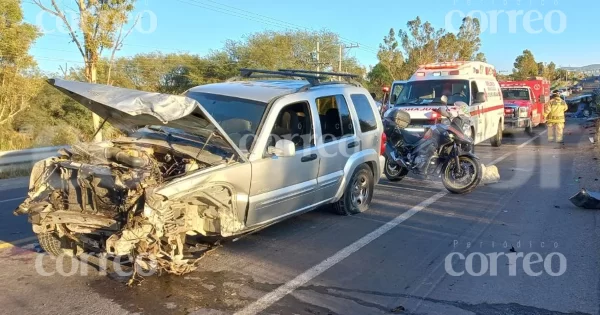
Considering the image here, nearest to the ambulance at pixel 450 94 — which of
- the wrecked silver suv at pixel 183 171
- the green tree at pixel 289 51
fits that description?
the wrecked silver suv at pixel 183 171

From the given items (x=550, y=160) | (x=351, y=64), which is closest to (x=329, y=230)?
(x=550, y=160)

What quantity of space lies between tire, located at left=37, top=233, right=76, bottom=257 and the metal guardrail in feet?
27.4

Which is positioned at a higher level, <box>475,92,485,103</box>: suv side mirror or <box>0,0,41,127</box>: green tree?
<box>0,0,41,127</box>: green tree

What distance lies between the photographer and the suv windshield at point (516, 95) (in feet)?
74.9

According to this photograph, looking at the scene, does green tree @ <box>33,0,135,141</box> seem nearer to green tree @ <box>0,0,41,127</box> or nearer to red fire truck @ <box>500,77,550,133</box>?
green tree @ <box>0,0,41,127</box>

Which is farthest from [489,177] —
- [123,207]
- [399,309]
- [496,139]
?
[123,207]

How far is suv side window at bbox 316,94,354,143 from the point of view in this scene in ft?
21.4

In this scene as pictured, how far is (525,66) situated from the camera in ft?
235

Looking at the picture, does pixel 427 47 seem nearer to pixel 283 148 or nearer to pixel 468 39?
pixel 468 39

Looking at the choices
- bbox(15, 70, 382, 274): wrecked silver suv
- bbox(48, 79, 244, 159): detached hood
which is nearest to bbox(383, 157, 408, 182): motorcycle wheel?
bbox(15, 70, 382, 274): wrecked silver suv

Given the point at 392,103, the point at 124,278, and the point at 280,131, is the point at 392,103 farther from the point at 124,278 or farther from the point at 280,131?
the point at 124,278

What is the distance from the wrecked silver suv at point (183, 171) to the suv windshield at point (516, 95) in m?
18.7

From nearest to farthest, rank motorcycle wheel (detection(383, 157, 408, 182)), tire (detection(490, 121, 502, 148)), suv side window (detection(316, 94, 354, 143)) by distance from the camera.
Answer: suv side window (detection(316, 94, 354, 143)) < motorcycle wheel (detection(383, 157, 408, 182)) < tire (detection(490, 121, 502, 148))

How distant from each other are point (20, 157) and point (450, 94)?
11201 millimetres
